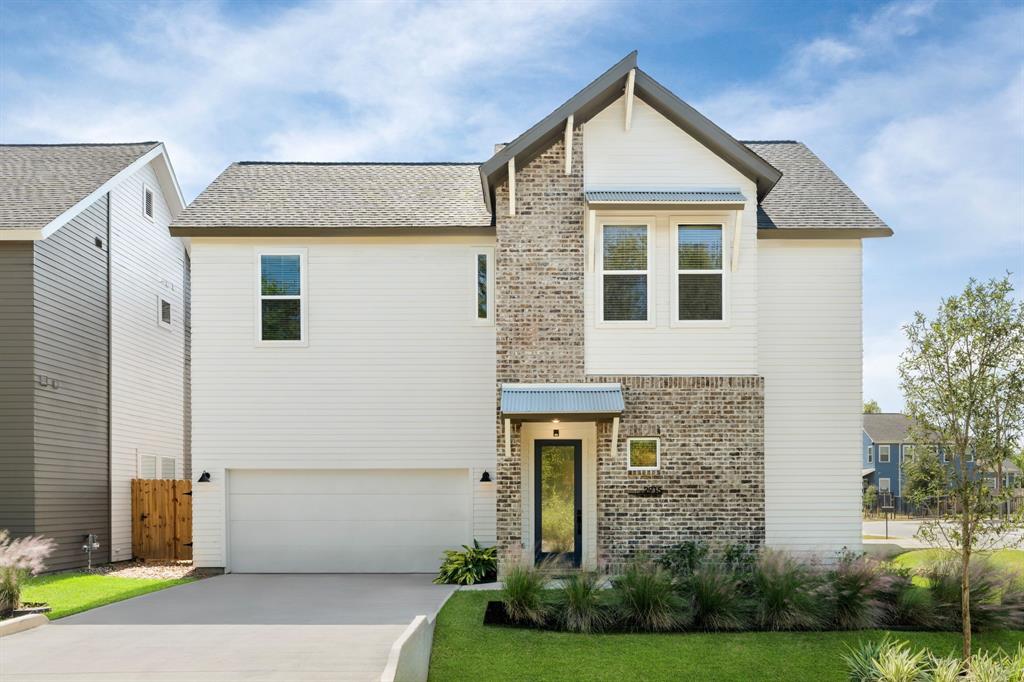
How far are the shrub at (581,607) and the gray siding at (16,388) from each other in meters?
10.4

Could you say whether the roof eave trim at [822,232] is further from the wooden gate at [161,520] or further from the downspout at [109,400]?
the downspout at [109,400]

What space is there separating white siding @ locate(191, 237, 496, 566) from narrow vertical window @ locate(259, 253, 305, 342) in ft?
0.83

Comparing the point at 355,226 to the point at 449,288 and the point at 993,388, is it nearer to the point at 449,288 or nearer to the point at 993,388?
the point at 449,288

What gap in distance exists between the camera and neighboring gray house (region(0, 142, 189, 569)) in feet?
52.6

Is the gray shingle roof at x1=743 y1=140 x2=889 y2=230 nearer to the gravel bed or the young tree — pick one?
the young tree

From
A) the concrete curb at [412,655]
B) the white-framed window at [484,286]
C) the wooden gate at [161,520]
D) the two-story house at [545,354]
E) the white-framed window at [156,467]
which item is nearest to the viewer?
the concrete curb at [412,655]

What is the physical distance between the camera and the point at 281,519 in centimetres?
1673

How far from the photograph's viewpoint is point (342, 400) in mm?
16500

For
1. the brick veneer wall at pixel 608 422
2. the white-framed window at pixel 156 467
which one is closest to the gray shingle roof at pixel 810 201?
the brick veneer wall at pixel 608 422

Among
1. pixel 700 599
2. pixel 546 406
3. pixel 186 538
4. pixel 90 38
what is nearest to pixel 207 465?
pixel 186 538

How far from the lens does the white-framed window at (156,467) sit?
66.7 ft

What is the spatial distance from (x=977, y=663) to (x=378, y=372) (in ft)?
36.1

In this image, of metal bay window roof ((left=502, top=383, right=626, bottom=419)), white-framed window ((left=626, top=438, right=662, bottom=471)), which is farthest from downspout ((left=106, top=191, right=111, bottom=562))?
white-framed window ((left=626, top=438, right=662, bottom=471))

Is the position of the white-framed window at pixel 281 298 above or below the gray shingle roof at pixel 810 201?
below
